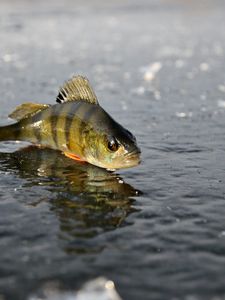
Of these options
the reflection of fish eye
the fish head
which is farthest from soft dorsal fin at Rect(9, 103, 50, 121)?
the reflection of fish eye

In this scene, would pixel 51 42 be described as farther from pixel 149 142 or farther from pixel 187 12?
pixel 187 12

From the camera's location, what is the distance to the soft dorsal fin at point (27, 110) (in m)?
6.36

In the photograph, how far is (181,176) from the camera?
5461 millimetres

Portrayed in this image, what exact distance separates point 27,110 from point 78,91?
86 cm

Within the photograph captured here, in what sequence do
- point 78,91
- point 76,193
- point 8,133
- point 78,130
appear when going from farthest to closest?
point 8,133 < point 78,91 < point 78,130 < point 76,193

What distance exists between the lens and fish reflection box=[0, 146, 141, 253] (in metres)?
4.04

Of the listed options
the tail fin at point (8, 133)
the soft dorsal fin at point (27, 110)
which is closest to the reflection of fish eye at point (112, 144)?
the soft dorsal fin at point (27, 110)

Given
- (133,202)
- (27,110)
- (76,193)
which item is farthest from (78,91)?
(133,202)

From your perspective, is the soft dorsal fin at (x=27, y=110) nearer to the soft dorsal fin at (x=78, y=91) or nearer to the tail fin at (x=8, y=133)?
the tail fin at (x=8, y=133)

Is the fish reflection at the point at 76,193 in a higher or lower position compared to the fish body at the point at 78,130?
lower

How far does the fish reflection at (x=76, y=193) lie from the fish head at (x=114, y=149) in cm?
18

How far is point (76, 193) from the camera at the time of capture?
16.0ft

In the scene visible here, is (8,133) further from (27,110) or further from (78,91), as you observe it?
(78,91)

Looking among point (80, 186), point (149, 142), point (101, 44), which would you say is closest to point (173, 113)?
point (149, 142)
